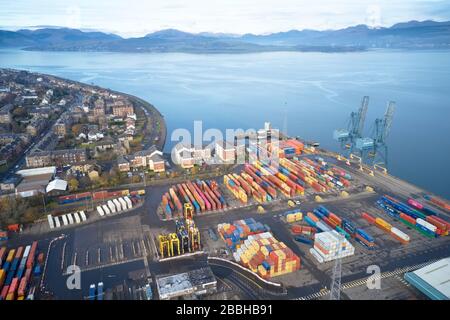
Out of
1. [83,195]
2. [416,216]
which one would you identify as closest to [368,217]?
[416,216]

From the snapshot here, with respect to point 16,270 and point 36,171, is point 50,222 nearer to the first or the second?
point 16,270

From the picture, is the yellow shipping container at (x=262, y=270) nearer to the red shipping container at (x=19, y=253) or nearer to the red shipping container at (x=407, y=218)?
the red shipping container at (x=407, y=218)

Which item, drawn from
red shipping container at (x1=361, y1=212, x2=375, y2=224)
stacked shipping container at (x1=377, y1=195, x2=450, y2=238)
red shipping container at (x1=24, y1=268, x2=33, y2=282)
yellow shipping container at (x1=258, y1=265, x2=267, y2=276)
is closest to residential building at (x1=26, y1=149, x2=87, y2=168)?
red shipping container at (x1=24, y1=268, x2=33, y2=282)

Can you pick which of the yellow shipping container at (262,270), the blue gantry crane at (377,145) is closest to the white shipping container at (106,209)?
the yellow shipping container at (262,270)

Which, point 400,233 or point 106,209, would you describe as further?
point 106,209

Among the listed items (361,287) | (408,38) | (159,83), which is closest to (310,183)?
(361,287)

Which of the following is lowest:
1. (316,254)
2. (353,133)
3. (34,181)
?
(316,254)
